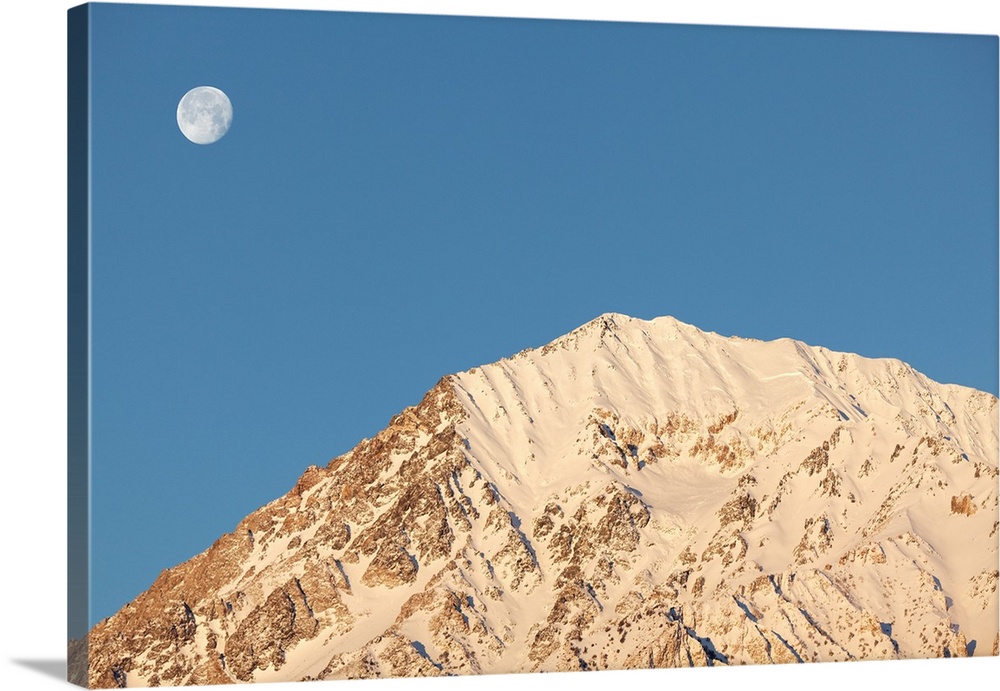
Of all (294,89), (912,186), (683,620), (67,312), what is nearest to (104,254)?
(67,312)

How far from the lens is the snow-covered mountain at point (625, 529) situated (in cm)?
2348

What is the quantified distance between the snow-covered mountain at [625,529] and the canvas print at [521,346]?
44mm

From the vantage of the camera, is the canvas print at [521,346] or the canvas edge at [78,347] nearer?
the canvas edge at [78,347]

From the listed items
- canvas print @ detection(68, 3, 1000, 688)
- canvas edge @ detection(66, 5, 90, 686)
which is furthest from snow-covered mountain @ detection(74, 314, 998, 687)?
canvas edge @ detection(66, 5, 90, 686)

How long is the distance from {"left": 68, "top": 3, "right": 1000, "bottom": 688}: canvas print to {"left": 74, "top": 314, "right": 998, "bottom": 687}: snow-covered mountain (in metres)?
0.04

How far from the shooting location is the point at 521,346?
966 inches

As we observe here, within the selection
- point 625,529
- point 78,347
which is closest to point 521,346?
point 625,529

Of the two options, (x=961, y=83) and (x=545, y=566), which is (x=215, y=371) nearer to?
(x=545, y=566)

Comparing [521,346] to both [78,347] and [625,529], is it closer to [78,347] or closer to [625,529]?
[625,529]

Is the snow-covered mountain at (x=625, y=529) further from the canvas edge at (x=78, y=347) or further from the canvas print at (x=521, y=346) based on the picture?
the canvas edge at (x=78, y=347)

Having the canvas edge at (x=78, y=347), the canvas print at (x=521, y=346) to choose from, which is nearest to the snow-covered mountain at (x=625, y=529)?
the canvas print at (x=521, y=346)

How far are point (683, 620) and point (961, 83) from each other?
298 inches

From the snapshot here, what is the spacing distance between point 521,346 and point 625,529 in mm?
2541

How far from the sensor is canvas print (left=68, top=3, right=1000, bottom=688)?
74.1 ft
